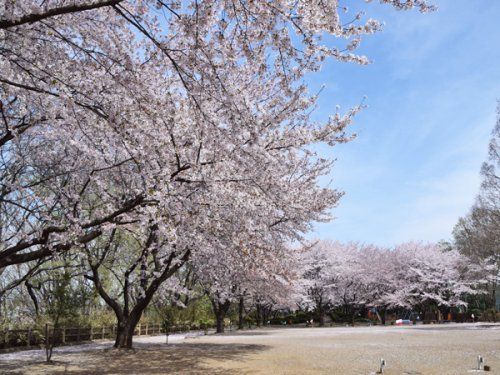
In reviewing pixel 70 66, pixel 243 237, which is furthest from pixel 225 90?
pixel 243 237

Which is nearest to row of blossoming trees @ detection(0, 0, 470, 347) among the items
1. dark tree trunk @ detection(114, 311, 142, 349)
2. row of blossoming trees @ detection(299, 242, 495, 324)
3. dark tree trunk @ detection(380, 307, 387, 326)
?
dark tree trunk @ detection(114, 311, 142, 349)

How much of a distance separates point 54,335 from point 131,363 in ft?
9.06

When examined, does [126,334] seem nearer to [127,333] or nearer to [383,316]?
[127,333]

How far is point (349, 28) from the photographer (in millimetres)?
5043

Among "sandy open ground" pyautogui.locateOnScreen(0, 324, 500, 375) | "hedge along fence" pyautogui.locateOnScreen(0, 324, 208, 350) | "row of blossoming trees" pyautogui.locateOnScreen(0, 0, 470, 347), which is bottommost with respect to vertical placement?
"sandy open ground" pyautogui.locateOnScreen(0, 324, 500, 375)

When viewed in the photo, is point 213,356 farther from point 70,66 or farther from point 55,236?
point 70,66

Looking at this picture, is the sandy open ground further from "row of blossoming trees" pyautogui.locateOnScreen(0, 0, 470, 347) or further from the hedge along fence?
"row of blossoming trees" pyautogui.locateOnScreen(0, 0, 470, 347)

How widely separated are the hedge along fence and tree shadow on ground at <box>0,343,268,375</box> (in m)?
1.14

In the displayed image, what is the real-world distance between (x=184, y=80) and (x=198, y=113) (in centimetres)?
72

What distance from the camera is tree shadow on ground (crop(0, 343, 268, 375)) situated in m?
11.7

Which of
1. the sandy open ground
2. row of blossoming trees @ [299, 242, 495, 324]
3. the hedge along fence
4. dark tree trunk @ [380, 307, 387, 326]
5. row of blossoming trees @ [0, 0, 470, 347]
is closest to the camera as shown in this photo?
row of blossoming trees @ [0, 0, 470, 347]

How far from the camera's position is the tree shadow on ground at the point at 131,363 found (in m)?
11.7

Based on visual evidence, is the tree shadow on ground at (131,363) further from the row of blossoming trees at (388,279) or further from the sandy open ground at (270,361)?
the row of blossoming trees at (388,279)

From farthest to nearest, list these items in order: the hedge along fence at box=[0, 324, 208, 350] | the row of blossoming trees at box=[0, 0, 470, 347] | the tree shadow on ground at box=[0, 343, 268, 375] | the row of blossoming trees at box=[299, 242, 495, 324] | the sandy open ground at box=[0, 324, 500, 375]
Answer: the row of blossoming trees at box=[299, 242, 495, 324] < the hedge along fence at box=[0, 324, 208, 350] < the tree shadow on ground at box=[0, 343, 268, 375] < the sandy open ground at box=[0, 324, 500, 375] < the row of blossoming trees at box=[0, 0, 470, 347]
